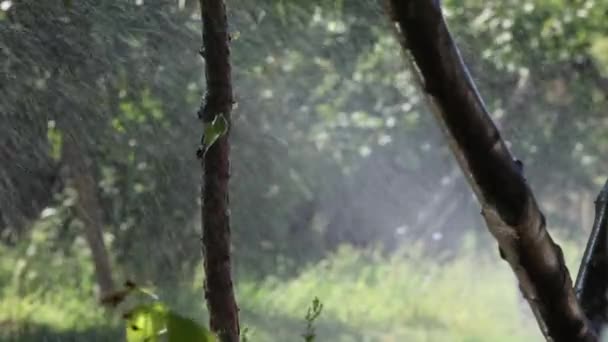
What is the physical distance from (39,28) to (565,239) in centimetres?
55

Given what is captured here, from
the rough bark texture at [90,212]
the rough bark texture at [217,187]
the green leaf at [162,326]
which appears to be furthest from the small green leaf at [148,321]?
the rough bark texture at [90,212]

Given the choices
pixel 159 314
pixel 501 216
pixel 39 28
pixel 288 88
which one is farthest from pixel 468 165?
pixel 288 88

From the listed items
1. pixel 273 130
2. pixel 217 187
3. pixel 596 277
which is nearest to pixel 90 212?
pixel 273 130

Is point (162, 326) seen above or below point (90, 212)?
below

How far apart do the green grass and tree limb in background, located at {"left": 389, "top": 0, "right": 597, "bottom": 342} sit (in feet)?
1.30

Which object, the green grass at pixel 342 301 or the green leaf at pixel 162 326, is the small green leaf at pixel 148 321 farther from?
the green grass at pixel 342 301

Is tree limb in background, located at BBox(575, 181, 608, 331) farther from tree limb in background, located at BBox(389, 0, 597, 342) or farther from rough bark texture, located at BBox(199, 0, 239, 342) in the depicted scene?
rough bark texture, located at BBox(199, 0, 239, 342)

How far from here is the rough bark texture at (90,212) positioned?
2.30 feet

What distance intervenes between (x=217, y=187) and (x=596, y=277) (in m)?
0.20

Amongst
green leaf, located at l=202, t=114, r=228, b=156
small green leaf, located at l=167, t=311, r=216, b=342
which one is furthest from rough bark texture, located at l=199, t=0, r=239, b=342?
small green leaf, located at l=167, t=311, r=216, b=342

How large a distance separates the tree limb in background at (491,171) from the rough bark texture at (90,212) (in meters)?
0.43

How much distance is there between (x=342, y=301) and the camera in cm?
84

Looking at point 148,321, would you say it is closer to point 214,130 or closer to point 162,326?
point 162,326

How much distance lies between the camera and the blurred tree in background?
2.16 feet
